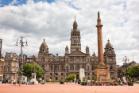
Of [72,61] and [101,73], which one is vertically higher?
[72,61]

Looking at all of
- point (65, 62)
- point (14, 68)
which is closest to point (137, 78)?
point (65, 62)

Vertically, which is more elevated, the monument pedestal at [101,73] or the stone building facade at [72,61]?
the stone building facade at [72,61]

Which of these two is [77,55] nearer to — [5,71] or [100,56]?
[5,71]

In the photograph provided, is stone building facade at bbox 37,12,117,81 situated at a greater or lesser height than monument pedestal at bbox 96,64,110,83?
greater

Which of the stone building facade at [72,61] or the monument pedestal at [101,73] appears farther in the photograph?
the stone building facade at [72,61]

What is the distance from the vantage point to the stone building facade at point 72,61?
509 feet

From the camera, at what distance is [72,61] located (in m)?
155

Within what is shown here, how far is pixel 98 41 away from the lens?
6525 cm

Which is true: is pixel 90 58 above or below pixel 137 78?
above

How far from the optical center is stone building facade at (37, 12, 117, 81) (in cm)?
15500

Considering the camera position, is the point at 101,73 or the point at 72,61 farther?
the point at 72,61

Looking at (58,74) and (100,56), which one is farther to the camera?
(58,74)

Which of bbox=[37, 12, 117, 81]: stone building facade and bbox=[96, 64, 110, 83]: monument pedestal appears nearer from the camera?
bbox=[96, 64, 110, 83]: monument pedestal

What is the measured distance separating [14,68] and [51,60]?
25.4 metres
